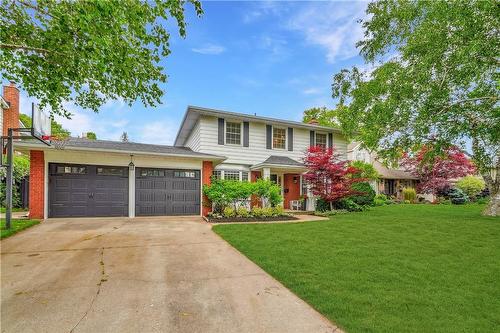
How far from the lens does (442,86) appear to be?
328 inches

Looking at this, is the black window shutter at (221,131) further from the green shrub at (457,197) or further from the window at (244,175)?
the green shrub at (457,197)

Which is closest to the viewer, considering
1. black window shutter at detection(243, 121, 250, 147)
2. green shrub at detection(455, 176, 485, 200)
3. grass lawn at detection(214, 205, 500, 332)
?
grass lawn at detection(214, 205, 500, 332)

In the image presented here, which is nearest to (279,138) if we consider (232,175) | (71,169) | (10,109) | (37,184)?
(232,175)

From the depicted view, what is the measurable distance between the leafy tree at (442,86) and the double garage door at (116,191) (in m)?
8.12

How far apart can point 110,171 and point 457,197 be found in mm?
26737

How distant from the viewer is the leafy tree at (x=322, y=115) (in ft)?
101

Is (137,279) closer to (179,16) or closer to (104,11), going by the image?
(104,11)

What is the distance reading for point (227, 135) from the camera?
14047mm

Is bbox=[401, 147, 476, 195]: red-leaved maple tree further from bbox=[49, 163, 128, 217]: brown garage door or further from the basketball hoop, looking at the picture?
the basketball hoop

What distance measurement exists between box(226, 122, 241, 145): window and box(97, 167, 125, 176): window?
5449 millimetres

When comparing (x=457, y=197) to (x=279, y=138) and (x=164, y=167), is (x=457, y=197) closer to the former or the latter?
(x=279, y=138)

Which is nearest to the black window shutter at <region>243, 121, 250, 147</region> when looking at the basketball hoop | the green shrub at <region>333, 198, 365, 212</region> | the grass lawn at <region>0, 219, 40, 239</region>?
the green shrub at <region>333, 198, 365, 212</region>

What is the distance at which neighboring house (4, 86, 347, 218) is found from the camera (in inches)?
392

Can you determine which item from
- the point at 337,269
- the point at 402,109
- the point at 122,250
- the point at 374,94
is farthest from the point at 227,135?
the point at 337,269
